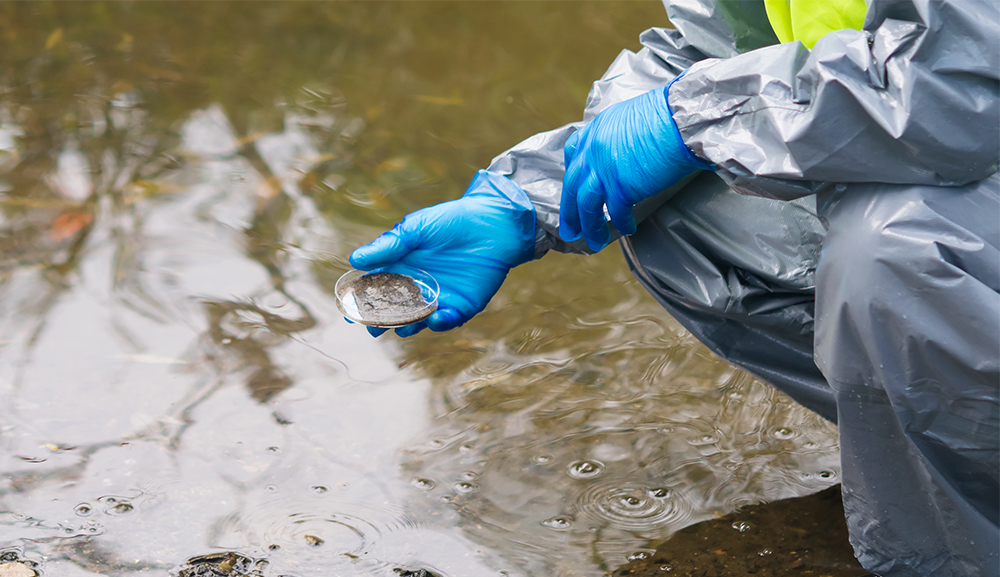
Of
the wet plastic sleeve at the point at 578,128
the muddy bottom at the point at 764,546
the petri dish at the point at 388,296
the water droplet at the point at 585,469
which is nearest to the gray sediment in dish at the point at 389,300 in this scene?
the petri dish at the point at 388,296

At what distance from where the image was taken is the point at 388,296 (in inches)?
74.6

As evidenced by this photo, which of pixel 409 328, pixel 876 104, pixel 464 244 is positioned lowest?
pixel 409 328

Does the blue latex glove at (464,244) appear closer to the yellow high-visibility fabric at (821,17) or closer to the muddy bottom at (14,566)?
the yellow high-visibility fabric at (821,17)

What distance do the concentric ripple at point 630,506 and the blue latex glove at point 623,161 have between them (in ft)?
1.79

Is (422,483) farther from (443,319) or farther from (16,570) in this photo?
(16,570)

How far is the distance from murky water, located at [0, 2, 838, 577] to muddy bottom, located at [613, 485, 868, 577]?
39 millimetres

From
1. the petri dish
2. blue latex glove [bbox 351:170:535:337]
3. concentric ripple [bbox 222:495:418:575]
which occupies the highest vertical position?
blue latex glove [bbox 351:170:535:337]

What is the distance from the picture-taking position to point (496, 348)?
2.34 metres

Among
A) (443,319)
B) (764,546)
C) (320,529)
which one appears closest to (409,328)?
(443,319)

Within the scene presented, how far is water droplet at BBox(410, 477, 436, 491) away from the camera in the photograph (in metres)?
1.89

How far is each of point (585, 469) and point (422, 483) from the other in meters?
0.36

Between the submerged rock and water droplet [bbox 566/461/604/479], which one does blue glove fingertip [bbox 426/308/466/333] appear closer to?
water droplet [bbox 566/461/604/479]

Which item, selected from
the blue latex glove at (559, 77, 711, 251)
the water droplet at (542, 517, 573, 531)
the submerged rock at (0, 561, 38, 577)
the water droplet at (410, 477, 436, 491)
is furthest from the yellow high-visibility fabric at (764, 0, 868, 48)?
the submerged rock at (0, 561, 38, 577)

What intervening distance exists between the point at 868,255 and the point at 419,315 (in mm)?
872
